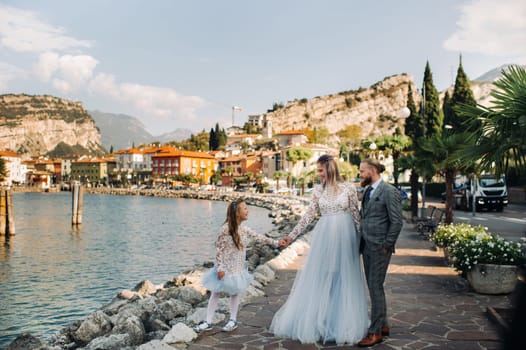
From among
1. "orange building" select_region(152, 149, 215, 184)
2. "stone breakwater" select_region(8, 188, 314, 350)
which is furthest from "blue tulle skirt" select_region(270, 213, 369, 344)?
"orange building" select_region(152, 149, 215, 184)

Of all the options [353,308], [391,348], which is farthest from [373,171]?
[391,348]

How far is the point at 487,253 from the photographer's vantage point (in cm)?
835

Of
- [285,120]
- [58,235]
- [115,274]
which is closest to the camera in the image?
[115,274]

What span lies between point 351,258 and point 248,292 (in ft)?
10.3

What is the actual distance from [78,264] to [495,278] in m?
18.4

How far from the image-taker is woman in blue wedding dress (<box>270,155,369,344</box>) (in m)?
5.73

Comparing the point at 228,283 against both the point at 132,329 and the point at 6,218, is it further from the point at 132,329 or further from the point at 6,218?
the point at 6,218

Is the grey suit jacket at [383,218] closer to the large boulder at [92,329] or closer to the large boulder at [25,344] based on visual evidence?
the large boulder at [92,329]

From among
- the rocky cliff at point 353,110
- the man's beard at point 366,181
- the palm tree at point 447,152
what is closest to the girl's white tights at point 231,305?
the man's beard at point 366,181

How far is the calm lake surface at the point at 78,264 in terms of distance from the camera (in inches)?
542

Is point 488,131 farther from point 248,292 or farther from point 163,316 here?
point 163,316

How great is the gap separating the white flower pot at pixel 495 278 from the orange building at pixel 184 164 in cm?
12522

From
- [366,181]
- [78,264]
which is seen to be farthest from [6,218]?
[366,181]

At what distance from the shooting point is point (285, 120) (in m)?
187
